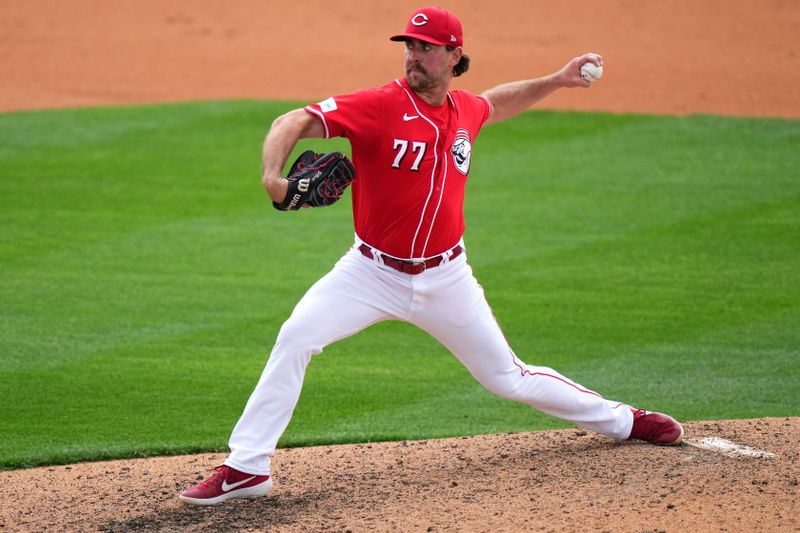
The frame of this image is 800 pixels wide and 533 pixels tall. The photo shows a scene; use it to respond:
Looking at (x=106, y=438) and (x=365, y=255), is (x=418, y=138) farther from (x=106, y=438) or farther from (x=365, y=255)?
(x=106, y=438)

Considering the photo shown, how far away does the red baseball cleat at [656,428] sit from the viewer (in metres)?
5.52

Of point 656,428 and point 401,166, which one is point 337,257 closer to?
point 656,428

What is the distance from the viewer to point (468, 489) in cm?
516

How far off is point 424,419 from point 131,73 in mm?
11933

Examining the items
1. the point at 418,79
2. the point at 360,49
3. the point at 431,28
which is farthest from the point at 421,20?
the point at 360,49

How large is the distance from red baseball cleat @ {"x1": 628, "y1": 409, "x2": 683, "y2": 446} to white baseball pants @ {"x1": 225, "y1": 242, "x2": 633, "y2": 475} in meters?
0.12

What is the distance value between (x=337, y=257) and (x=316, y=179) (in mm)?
5084

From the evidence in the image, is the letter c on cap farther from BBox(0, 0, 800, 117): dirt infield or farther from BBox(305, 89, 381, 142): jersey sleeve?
BBox(0, 0, 800, 117): dirt infield

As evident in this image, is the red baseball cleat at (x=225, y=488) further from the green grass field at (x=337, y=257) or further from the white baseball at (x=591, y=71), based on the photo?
the white baseball at (x=591, y=71)

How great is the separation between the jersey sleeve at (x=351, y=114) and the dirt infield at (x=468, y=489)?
153cm

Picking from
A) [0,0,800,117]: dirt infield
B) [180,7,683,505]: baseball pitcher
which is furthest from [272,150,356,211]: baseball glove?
[0,0,800,117]: dirt infield

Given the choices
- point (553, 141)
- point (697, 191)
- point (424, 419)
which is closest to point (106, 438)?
point (424, 419)

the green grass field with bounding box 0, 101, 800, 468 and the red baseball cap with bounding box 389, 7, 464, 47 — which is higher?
the red baseball cap with bounding box 389, 7, 464, 47

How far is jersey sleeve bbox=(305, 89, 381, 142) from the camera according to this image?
16.0 ft
